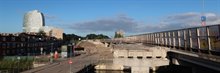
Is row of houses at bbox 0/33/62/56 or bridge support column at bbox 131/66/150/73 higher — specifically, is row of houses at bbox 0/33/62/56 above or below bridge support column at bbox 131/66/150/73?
above

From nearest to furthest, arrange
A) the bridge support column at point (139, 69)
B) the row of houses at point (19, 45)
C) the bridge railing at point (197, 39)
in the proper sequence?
the bridge railing at point (197, 39) → the bridge support column at point (139, 69) → the row of houses at point (19, 45)

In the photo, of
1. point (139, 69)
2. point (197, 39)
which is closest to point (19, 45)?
point (139, 69)

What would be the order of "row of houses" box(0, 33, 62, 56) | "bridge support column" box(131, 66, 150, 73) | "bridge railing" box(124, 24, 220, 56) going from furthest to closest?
"row of houses" box(0, 33, 62, 56)
"bridge support column" box(131, 66, 150, 73)
"bridge railing" box(124, 24, 220, 56)

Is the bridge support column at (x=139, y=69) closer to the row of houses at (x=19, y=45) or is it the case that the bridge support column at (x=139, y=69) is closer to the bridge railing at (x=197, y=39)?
the bridge railing at (x=197, y=39)

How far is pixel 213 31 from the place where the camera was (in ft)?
87.7

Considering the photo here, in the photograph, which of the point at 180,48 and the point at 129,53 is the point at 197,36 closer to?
the point at 180,48

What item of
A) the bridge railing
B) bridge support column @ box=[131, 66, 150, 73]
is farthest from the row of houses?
the bridge railing

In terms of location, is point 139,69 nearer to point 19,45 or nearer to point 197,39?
point 197,39

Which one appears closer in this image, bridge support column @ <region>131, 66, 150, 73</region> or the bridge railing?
the bridge railing

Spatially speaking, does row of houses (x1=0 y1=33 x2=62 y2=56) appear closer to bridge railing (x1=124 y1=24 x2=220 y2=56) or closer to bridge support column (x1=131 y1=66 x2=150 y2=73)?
bridge support column (x1=131 y1=66 x2=150 y2=73)


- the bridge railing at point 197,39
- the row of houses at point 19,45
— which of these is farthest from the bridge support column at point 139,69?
the row of houses at point 19,45

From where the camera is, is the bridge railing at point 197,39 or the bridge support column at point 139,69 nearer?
the bridge railing at point 197,39

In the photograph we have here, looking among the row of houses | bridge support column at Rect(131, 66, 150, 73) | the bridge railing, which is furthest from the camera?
the row of houses

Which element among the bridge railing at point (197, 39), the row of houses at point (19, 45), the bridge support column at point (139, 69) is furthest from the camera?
the row of houses at point (19, 45)
